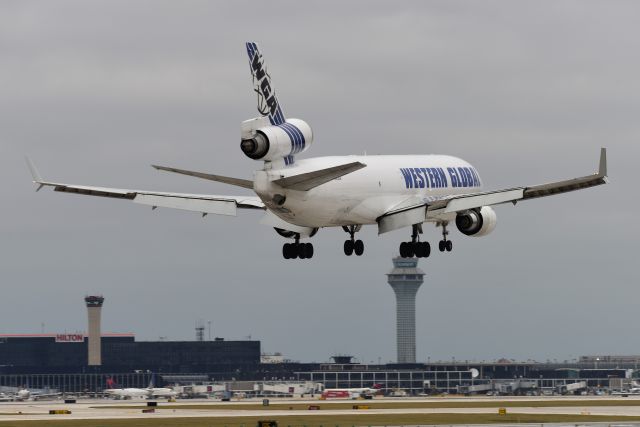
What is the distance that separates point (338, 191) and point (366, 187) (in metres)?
3.92

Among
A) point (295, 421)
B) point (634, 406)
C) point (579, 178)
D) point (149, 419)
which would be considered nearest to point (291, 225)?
point (579, 178)

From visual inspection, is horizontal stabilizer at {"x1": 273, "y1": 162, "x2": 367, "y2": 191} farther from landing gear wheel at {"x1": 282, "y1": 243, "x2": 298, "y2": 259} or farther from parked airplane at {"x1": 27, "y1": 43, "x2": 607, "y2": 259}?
landing gear wheel at {"x1": 282, "y1": 243, "x2": 298, "y2": 259}

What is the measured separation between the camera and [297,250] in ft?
289

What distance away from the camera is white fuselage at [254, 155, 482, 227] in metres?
77.6

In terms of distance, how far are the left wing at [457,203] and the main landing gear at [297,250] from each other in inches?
198

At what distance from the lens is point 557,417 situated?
399 ft

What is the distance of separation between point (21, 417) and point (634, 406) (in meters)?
66.5

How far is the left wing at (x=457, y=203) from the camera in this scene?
81.8 meters

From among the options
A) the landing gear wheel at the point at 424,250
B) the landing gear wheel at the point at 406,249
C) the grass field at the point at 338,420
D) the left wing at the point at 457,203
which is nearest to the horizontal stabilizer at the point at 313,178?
the left wing at the point at 457,203

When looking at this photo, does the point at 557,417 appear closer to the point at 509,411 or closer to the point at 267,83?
the point at 509,411

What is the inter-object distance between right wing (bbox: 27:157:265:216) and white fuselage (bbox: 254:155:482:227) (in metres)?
7.36

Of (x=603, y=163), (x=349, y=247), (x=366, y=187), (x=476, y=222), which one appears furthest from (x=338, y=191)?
(x=603, y=163)

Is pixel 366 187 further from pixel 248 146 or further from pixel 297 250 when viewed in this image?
pixel 248 146

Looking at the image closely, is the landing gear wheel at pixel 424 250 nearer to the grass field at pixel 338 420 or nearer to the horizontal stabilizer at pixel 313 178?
the horizontal stabilizer at pixel 313 178
